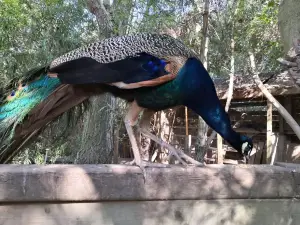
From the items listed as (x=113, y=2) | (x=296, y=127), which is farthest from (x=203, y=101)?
(x=113, y=2)

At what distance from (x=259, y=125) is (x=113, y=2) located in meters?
3.73

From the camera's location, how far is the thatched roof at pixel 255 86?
5984mm

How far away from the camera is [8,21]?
6254 millimetres

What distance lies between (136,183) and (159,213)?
0.20 m

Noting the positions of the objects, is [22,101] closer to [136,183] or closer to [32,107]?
[32,107]

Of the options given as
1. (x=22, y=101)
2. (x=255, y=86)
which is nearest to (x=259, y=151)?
(x=255, y=86)

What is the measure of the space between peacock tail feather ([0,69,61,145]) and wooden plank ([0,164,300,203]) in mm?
690

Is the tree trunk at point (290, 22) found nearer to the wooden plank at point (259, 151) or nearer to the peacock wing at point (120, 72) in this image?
the peacock wing at point (120, 72)

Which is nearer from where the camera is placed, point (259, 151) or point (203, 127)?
point (203, 127)

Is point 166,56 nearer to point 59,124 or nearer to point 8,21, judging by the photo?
point 59,124

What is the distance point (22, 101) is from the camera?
8.45 ft

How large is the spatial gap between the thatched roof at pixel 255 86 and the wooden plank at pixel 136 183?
398 cm

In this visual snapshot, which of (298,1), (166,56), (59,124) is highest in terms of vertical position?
(298,1)

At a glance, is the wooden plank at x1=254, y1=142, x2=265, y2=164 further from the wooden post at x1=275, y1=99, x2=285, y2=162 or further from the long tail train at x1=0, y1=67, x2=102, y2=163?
the long tail train at x1=0, y1=67, x2=102, y2=163
